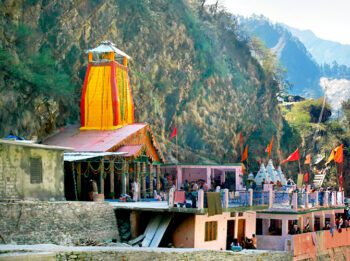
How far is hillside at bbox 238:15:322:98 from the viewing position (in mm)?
182250

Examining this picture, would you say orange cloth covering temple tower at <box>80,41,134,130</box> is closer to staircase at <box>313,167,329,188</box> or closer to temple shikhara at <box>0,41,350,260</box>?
temple shikhara at <box>0,41,350,260</box>

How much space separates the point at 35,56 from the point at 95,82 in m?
3.88

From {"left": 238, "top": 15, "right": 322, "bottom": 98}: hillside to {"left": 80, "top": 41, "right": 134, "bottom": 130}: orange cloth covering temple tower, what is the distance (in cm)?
14922

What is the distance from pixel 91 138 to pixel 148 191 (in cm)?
400

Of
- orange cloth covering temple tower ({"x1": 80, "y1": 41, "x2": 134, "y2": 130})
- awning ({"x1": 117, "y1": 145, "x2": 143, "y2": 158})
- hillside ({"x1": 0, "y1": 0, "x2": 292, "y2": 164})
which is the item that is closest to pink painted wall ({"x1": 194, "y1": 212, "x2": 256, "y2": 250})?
awning ({"x1": 117, "y1": 145, "x2": 143, "y2": 158})

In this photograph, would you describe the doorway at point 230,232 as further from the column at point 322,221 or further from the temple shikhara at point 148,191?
the column at point 322,221

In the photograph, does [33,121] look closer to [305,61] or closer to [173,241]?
[173,241]

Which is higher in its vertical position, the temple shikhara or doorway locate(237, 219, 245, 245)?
the temple shikhara

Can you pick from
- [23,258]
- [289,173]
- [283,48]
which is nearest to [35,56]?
[23,258]

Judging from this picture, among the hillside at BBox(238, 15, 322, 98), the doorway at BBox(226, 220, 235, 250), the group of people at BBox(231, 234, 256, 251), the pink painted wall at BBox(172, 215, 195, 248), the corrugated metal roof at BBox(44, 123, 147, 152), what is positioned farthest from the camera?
the hillside at BBox(238, 15, 322, 98)

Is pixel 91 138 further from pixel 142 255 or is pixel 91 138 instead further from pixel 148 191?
pixel 142 255

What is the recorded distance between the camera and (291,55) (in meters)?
→ 186

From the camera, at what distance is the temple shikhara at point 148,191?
23984 millimetres

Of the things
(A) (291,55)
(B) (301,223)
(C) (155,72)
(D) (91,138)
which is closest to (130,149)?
(D) (91,138)
